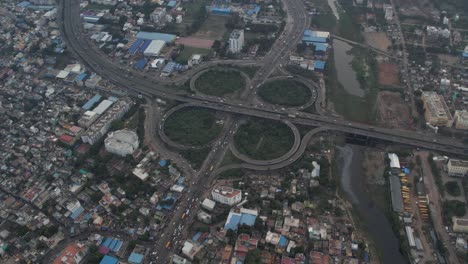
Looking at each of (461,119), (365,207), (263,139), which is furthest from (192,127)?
(461,119)

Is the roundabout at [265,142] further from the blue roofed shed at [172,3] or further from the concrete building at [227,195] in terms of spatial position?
the blue roofed shed at [172,3]

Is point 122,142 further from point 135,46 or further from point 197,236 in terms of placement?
point 135,46

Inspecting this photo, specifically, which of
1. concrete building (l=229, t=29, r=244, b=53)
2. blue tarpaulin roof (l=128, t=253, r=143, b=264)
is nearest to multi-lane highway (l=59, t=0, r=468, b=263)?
blue tarpaulin roof (l=128, t=253, r=143, b=264)

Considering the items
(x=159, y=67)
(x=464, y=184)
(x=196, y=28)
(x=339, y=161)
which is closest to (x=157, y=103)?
(x=159, y=67)

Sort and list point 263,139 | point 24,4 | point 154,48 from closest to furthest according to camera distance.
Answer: point 263,139
point 154,48
point 24,4

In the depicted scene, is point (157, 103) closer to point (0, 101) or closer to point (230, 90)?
point (230, 90)

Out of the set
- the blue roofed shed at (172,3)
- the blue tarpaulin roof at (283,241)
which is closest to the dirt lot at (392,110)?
the blue tarpaulin roof at (283,241)

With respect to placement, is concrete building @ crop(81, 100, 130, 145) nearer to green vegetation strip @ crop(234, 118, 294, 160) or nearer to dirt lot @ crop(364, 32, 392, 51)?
green vegetation strip @ crop(234, 118, 294, 160)
